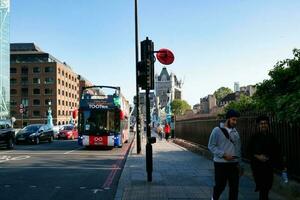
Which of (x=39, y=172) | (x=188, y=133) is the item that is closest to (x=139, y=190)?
(x=39, y=172)

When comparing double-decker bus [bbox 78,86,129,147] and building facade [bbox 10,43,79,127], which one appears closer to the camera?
double-decker bus [bbox 78,86,129,147]

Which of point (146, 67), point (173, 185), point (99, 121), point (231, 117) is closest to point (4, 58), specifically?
point (99, 121)

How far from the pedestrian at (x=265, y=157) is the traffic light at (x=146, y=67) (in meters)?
5.16

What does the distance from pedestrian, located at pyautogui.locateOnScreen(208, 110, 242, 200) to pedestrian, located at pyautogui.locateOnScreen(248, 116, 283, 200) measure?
43 centimetres

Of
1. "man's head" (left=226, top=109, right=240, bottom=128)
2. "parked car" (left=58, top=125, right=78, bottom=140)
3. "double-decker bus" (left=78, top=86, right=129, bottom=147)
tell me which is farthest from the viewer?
"parked car" (left=58, top=125, right=78, bottom=140)

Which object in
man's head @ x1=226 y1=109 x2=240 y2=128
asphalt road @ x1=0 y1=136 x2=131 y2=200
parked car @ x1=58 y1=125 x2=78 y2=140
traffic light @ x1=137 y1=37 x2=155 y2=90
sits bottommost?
asphalt road @ x1=0 y1=136 x2=131 y2=200

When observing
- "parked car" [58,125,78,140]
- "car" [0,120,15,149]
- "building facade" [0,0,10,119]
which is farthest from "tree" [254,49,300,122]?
"building facade" [0,0,10,119]

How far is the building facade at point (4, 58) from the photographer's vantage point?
306 feet

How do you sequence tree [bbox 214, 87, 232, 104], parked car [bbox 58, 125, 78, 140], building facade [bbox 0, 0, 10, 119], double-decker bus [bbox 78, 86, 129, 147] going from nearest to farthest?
double-decker bus [bbox 78, 86, 129, 147] < parked car [bbox 58, 125, 78, 140] < building facade [bbox 0, 0, 10, 119] < tree [bbox 214, 87, 232, 104]

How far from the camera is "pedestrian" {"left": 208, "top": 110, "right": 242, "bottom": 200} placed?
7434mm

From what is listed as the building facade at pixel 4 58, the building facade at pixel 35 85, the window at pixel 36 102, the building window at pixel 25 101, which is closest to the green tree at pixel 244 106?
the building facade at pixel 4 58

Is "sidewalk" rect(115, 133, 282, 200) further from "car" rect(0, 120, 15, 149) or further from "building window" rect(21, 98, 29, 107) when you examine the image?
"building window" rect(21, 98, 29, 107)

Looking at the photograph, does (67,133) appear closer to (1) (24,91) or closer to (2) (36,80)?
(2) (36,80)

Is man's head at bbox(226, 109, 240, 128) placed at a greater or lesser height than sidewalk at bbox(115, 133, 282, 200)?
greater
